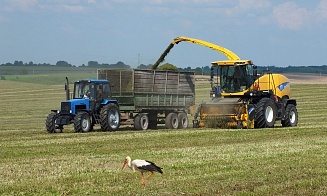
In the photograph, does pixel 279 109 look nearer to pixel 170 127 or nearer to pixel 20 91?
pixel 170 127

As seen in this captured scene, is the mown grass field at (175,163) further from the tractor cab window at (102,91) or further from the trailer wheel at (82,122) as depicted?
the tractor cab window at (102,91)

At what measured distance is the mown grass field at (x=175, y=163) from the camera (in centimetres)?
1248

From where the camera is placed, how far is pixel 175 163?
16109mm

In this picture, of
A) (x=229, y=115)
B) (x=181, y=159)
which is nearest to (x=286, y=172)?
(x=181, y=159)

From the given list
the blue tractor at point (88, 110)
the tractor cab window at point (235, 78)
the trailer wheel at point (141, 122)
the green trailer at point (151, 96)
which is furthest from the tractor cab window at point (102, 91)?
the tractor cab window at point (235, 78)

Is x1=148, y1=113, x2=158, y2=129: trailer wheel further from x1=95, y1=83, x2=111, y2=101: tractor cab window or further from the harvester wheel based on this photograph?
the harvester wheel

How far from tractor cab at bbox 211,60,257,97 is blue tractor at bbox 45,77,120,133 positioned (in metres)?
4.53

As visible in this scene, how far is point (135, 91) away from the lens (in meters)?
30.0

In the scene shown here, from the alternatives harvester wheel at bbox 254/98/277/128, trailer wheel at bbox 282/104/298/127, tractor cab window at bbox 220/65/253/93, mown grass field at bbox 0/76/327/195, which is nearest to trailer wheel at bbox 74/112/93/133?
mown grass field at bbox 0/76/327/195

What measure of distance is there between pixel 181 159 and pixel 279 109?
14706 mm

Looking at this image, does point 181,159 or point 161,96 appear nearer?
point 181,159

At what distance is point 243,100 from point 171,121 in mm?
3400

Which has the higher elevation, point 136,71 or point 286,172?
point 136,71

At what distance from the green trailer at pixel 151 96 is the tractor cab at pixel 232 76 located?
205 cm
